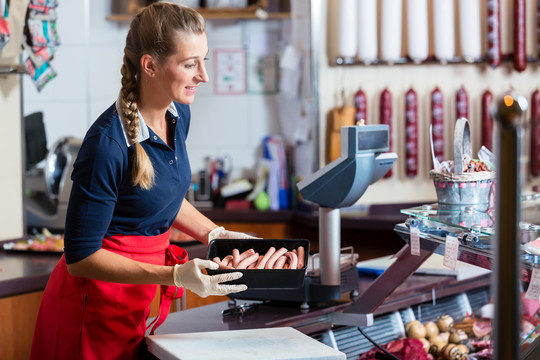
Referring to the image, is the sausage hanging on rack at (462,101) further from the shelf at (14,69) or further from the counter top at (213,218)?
the shelf at (14,69)

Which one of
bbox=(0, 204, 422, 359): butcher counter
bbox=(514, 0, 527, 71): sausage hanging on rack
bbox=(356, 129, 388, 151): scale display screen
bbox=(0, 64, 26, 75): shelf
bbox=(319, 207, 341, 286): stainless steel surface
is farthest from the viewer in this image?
bbox=(514, 0, 527, 71): sausage hanging on rack

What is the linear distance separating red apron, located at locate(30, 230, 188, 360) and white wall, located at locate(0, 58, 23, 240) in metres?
1.88

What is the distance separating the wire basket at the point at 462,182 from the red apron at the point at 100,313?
3.05ft

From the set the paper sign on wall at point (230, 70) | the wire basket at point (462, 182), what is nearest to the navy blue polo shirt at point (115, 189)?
the wire basket at point (462, 182)

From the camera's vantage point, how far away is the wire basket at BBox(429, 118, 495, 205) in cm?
228

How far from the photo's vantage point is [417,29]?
4.95 m

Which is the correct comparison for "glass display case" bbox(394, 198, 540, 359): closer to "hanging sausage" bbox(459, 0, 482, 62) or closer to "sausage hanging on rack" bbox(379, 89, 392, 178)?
"sausage hanging on rack" bbox(379, 89, 392, 178)

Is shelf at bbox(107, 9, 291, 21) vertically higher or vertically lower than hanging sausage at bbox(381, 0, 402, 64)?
higher

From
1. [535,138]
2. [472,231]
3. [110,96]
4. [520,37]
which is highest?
[520,37]

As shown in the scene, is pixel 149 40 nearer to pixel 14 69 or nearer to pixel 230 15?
pixel 14 69

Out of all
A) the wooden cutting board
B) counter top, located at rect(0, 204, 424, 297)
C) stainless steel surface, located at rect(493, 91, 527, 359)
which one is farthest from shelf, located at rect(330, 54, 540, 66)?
stainless steel surface, located at rect(493, 91, 527, 359)

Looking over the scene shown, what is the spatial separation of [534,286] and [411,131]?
3345 mm

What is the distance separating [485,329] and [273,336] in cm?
102

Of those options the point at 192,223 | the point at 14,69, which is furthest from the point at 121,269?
the point at 14,69
